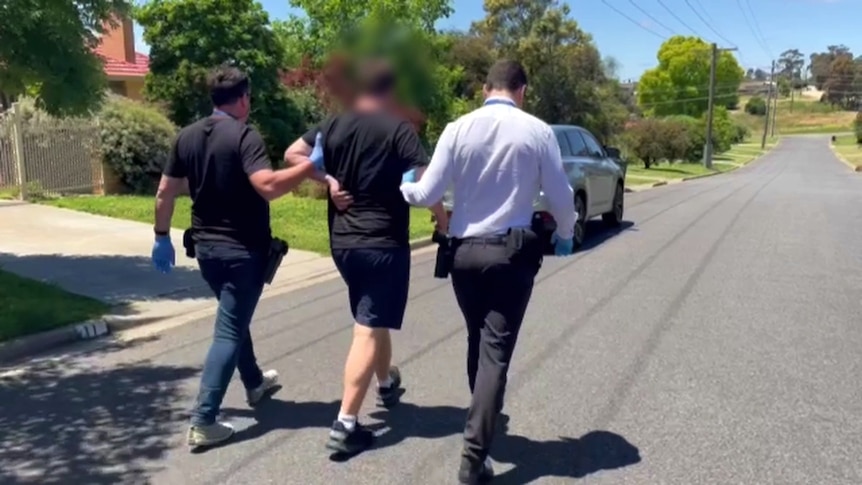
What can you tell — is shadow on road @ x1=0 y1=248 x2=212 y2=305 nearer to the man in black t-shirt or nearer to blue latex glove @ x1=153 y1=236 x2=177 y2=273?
blue latex glove @ x1=153 y1=236 x2=177 y2=273

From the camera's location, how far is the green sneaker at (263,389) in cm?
516

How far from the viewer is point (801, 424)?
A: 15.8 feet

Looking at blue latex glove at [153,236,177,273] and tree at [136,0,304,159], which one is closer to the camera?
blue latex glove at [153,236,177,273]

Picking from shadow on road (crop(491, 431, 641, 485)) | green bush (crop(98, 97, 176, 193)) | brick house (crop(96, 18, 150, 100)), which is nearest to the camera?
shadow on road (crop(491, 431, 641, 485))

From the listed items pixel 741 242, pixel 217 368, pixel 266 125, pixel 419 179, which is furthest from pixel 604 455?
pixel 266 125

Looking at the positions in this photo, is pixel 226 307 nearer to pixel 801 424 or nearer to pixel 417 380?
pixel 417 380

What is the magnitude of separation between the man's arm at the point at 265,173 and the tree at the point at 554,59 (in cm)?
3116

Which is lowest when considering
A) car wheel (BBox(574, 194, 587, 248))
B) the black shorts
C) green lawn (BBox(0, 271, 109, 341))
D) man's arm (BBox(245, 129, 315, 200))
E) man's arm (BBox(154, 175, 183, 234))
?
green lawn (BBox(0, 271, 109, 341))

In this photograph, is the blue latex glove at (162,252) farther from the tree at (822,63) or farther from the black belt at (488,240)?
the tree at (822,63)

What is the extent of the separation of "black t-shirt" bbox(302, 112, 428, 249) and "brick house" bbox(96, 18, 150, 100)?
944 inches

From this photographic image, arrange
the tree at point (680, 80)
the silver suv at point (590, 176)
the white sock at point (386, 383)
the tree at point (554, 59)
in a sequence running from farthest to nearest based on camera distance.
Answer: the tree at point (680, 80) < the tree at point (554, 59) < the silver suv at point (590, 176) < the white sock at point (386, 383)

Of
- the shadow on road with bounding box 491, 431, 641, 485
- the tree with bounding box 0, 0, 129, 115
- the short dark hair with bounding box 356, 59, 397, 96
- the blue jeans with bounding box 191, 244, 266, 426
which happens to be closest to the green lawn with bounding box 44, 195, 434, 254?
the tree with bounding box 0, 0, 129, 115

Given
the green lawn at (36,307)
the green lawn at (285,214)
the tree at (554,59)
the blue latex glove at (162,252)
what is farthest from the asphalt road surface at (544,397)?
the tree at (554,59)

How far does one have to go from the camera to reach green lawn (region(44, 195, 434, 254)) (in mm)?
12484
